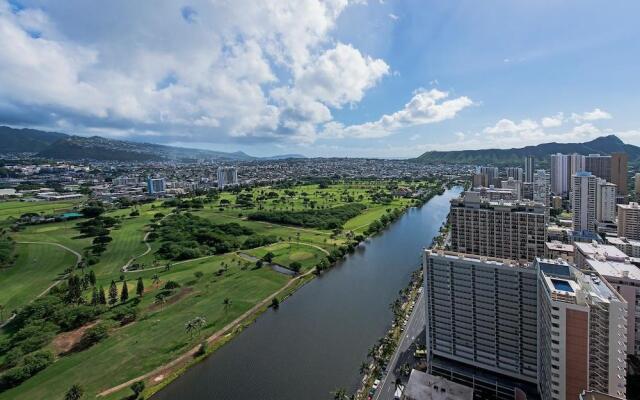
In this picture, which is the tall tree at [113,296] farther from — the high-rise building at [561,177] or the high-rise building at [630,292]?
the high-rise building at [561,177]

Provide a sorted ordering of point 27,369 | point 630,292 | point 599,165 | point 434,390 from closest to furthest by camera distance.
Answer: point 434,390, point 27,369, point 630,292, point 599,165

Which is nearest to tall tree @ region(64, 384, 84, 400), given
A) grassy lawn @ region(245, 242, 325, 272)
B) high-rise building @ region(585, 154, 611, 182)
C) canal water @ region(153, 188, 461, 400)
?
canal water @ region(153, 188, 461, 400)

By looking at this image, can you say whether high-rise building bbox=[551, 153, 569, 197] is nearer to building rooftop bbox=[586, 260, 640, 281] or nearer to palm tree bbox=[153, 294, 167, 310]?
building rooftop bbox=[586, 260, 640, 281]

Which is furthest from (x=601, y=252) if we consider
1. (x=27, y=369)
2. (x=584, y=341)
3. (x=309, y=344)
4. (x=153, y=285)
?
(x=27, y=369)

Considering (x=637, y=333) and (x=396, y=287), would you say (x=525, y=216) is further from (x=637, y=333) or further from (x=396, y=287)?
(x=396, y=287)

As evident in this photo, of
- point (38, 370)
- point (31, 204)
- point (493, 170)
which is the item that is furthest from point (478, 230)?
point (31, 204)

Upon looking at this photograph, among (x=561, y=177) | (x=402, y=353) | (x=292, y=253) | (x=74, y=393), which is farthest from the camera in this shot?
(x=561, y=177)

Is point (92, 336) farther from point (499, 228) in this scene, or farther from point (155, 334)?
point (499, 228)
